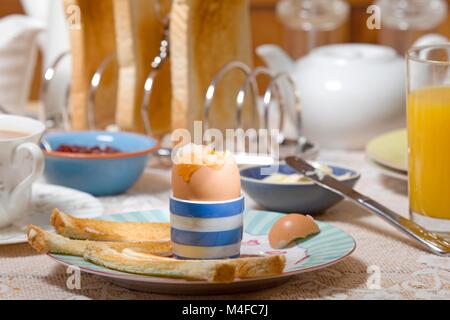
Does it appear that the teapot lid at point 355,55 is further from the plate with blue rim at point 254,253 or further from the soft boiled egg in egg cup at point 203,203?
the soft boiled egg in egg cup at point 203,203

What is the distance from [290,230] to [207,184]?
0.10m

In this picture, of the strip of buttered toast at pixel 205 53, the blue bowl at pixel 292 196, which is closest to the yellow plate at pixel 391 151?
the blue bowl at pixel 292 196

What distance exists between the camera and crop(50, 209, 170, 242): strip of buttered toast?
742mm

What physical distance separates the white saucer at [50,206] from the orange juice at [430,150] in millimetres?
312

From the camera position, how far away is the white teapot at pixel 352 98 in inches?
48.9

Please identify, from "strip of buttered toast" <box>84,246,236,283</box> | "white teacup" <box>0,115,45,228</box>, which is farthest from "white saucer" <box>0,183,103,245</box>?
"strip of buttered toast" <box>84,246,236,283</box>

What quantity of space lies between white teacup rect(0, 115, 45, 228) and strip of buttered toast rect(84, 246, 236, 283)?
17 centimetres

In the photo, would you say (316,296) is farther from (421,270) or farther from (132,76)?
(132,76)

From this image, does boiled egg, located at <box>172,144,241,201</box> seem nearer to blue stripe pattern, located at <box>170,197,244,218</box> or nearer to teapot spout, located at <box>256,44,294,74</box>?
blue stripe pattern, located at <box>170,197,244,218</box>

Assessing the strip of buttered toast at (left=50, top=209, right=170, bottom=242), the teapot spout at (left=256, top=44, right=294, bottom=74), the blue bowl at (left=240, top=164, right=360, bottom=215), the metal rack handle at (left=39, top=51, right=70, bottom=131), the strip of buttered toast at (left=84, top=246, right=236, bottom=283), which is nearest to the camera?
the strip of buttered toast at (left=84, top=246, right=236, bottom=283)

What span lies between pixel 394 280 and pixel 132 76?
1.89ft

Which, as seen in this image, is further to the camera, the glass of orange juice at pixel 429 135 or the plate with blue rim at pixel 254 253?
the glass of orange juice at pixel 429 135

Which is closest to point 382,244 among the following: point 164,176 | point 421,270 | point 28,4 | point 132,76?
point 421,270

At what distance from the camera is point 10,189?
0.83 meters
